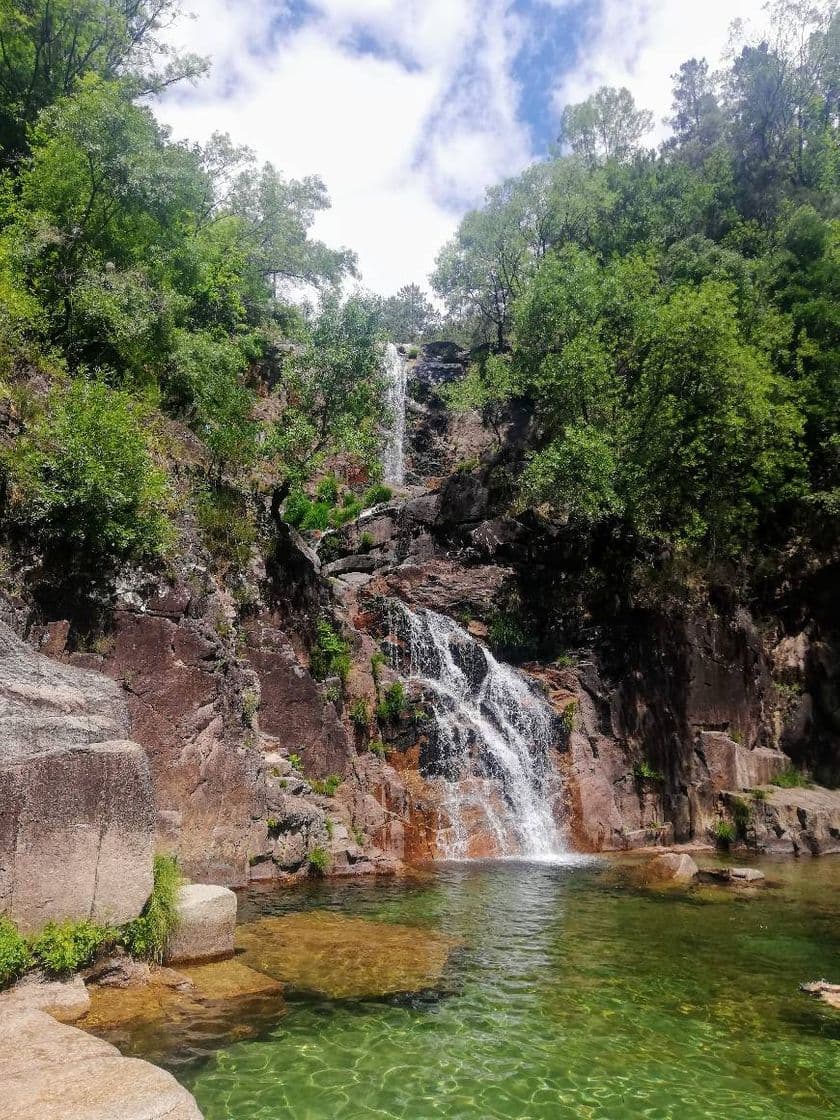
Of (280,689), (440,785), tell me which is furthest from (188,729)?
(440,785)

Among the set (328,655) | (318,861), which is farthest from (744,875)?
(328,655)

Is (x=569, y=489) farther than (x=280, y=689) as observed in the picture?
Yes

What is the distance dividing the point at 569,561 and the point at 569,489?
3782 millimetres

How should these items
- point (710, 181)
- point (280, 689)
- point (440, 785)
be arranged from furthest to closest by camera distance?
point (710, 181), point (440, 785), point (280, 689)

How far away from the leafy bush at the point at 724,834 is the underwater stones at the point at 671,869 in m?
5.37

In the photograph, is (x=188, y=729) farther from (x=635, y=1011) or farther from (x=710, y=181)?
(x=710, y=181)

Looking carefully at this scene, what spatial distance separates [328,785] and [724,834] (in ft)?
38.3

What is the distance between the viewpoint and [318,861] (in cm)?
1441

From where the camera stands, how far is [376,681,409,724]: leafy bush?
19.6 meters

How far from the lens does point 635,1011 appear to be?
26.1 ft

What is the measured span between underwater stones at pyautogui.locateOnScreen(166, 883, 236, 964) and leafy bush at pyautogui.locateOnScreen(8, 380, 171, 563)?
691 centimetres

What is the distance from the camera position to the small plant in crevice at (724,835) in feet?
68.7

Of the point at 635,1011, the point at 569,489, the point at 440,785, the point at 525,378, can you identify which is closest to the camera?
the point at 635,1011

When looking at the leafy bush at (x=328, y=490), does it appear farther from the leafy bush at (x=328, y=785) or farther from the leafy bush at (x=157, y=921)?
the leafy bush at (x=157, y=921)
